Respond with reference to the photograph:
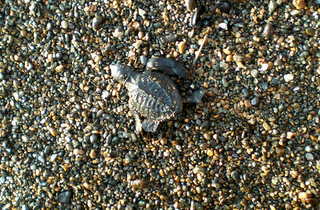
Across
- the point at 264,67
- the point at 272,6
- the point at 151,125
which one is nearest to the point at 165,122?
the point at 151,125

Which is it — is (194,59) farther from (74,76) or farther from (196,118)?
(74,76)

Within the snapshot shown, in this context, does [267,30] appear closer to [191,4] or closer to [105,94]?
[191,4]

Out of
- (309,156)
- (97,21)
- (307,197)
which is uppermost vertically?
(97,21)

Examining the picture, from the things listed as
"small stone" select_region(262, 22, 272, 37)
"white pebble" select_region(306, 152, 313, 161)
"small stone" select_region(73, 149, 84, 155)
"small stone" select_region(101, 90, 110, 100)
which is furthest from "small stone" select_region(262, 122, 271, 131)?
"small stone" select_region(73, 149, 84, 155)

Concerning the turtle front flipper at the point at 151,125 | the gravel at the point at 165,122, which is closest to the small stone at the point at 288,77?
the gravel at the point at 165,122

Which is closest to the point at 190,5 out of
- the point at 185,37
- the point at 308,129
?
the point at 185,37

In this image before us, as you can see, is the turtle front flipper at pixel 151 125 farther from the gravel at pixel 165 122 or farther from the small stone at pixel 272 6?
the small stone at pixel 272 6
